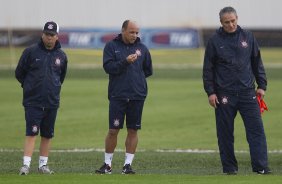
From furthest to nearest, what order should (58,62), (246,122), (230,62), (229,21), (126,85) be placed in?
(58,62) < (126,85) < (246,122) < (230,62) < (229,21)

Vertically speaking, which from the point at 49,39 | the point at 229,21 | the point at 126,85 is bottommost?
the point at 126,85

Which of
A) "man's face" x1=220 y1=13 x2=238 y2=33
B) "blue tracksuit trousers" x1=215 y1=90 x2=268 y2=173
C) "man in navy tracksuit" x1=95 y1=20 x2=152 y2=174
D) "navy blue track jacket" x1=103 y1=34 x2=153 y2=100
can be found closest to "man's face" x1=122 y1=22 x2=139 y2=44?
"man in navy tracksuit" x1=95 y1=20 x2=152 y2=174

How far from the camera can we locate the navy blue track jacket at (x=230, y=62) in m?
13.5

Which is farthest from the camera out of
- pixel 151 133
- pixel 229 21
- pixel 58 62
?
pixel 151 133

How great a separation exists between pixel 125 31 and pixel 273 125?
355 inches

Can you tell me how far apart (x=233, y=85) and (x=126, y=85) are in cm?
145

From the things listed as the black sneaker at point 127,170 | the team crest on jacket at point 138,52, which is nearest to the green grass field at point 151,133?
the black sneaker at point 127,170

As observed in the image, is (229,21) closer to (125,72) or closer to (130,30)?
(130,30)

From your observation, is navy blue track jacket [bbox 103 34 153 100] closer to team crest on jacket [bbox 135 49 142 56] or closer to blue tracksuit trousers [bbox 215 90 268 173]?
team crest on jacket [bbox 135 49 142 56]

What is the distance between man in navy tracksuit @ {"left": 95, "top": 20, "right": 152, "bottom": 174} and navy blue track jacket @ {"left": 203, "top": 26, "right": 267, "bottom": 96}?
938 millimetres

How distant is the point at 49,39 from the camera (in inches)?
541

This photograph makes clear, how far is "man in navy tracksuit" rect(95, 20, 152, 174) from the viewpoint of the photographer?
13.8 m

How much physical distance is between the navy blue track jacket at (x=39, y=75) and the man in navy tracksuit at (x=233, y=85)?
81.8 inches

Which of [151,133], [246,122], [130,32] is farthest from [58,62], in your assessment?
[151,133]
